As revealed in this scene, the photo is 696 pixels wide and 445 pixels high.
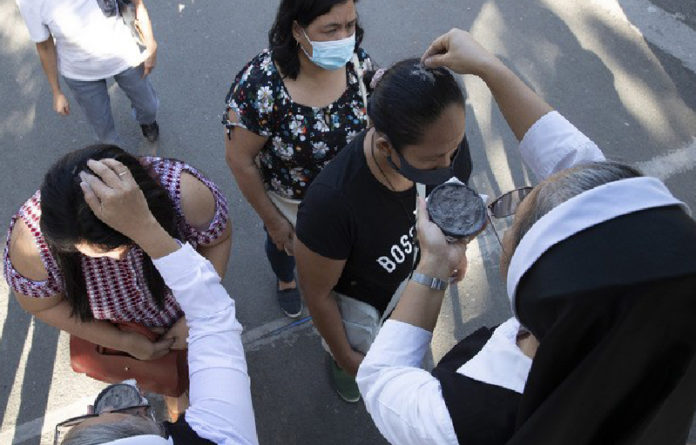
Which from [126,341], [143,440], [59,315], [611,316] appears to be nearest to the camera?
[611,316]

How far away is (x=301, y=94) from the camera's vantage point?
2510 mm

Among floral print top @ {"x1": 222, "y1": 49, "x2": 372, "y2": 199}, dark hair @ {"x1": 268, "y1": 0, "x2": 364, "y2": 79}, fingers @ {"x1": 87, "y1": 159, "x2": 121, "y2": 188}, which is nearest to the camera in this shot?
fingers @ {"x1": 87, "y1": 159, "x2": 121, "y2": 188}

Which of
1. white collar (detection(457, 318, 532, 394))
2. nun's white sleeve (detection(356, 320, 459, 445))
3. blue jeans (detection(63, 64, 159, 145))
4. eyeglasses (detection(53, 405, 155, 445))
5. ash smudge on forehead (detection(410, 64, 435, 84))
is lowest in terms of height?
blue jeans (detection(63, 64, 159, 145))

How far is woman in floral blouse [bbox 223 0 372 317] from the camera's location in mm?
2447

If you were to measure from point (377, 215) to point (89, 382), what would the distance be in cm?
221

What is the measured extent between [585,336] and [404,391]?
548 mm

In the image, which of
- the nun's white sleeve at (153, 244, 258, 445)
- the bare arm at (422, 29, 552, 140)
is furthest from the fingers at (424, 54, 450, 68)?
the nun's white sleeve at (153, 244, 258, 445)

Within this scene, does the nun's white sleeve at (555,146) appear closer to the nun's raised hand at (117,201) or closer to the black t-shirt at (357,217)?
the black t-shirt at (357,217)

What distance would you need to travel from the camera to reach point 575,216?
1.20 m

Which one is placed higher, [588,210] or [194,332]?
[588,210]

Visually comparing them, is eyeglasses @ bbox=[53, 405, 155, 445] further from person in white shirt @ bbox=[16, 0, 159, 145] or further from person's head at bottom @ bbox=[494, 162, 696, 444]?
person in white shirt @ bbox=[16, 0, 159, 145]

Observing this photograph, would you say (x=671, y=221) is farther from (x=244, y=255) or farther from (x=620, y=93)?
(x=620, y=93)

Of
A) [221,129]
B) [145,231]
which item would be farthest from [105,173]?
[221,129]

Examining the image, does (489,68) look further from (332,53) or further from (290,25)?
(290,25)
